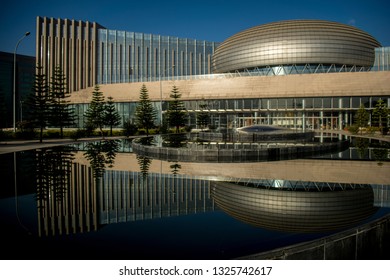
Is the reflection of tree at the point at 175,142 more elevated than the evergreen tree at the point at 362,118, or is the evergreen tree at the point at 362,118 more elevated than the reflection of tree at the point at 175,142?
the evergreen tree at the point at 362,118

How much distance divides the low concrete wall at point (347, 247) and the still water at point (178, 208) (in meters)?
0.93

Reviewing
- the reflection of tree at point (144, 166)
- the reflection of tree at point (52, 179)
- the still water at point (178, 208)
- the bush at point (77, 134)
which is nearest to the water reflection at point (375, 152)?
the still water at point (178, 208)

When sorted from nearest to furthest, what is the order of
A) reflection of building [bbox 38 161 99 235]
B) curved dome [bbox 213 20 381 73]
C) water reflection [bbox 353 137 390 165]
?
reflection of building [bbox 38 161 99 235], water reflection [bbox 353 137 390 165], curved dome [bbox 213 20 381 73]

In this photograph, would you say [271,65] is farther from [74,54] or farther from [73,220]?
[73,220]

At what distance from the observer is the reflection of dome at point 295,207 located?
23.9ft

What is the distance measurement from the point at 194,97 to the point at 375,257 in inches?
2196

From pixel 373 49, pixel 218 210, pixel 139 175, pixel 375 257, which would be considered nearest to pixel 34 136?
pixel 139 175

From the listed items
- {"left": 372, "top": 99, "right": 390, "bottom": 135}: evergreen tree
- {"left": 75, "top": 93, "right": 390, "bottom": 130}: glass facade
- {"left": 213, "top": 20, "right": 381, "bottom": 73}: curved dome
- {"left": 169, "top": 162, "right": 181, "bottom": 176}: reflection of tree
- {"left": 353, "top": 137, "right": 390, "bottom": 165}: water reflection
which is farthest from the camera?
{"left": 213, "top": 20, "right": 381, "bottom": 73}: curved dome

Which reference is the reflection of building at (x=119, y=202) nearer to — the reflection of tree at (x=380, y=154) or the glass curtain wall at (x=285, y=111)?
the reflection of tree at (x=380, y=154)

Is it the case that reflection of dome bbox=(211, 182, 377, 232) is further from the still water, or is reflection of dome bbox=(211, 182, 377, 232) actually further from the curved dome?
the curved dome

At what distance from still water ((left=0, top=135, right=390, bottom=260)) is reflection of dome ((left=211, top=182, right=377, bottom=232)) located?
3 centimetres

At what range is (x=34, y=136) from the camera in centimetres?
3669

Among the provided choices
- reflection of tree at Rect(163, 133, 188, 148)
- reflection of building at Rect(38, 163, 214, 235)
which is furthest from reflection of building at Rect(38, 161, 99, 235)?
reflection of tree at Rect(163, 133, 188, 148)

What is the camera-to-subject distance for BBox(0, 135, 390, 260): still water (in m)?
6.01
